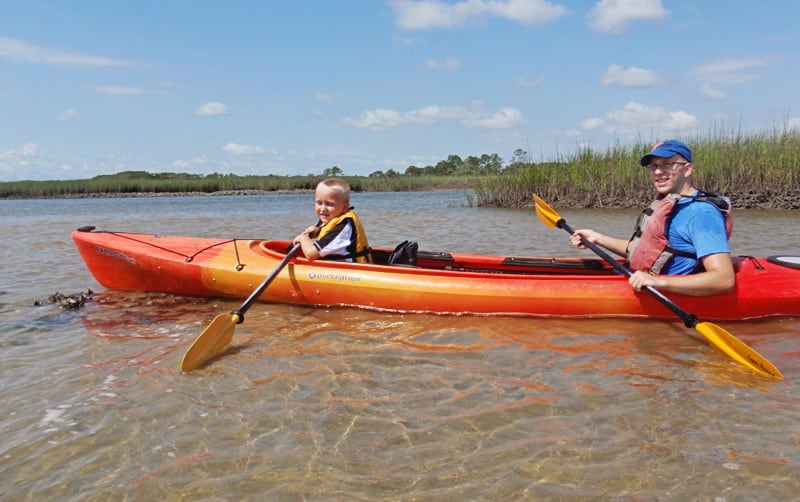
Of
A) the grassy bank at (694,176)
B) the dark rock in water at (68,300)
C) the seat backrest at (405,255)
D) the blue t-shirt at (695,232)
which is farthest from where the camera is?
the grassy bank at (694,176)

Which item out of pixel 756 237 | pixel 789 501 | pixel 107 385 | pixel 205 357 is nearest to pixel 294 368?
pixel 205 357

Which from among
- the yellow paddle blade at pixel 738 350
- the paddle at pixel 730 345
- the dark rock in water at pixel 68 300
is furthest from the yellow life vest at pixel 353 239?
the yellow paddle blade at pixel 738 350

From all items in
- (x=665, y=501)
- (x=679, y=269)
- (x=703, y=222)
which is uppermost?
(x=703, y=222)

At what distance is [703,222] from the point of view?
142 inches

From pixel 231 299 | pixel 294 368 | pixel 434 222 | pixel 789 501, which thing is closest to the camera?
pixel 789 501

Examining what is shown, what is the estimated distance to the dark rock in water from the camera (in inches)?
189

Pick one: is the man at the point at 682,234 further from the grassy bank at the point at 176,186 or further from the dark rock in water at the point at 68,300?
the grassy bank at the point at 176,186

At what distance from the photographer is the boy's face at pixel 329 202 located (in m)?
4.68

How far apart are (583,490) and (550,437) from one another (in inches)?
15.1

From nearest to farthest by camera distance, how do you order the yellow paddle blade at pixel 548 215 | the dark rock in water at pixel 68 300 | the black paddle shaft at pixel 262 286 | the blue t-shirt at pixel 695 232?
1. the blue t-shirt at pixel 695 232
2. the black paddle shaft at pixel 262 286
3. the dark rock in water at pixel 68 300
4. the yellow paddle blade at pixel 548 215

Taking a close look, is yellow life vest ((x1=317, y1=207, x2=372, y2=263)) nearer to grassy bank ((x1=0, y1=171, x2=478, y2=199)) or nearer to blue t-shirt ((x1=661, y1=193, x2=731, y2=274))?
blue t-shirt ((x1=661, y1=193, x2=731, y2=274))

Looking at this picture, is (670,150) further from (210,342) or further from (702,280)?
(210,342)

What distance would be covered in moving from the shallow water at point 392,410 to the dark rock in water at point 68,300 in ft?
0.81

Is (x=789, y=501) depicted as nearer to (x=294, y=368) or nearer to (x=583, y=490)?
(x=583, y=490)
